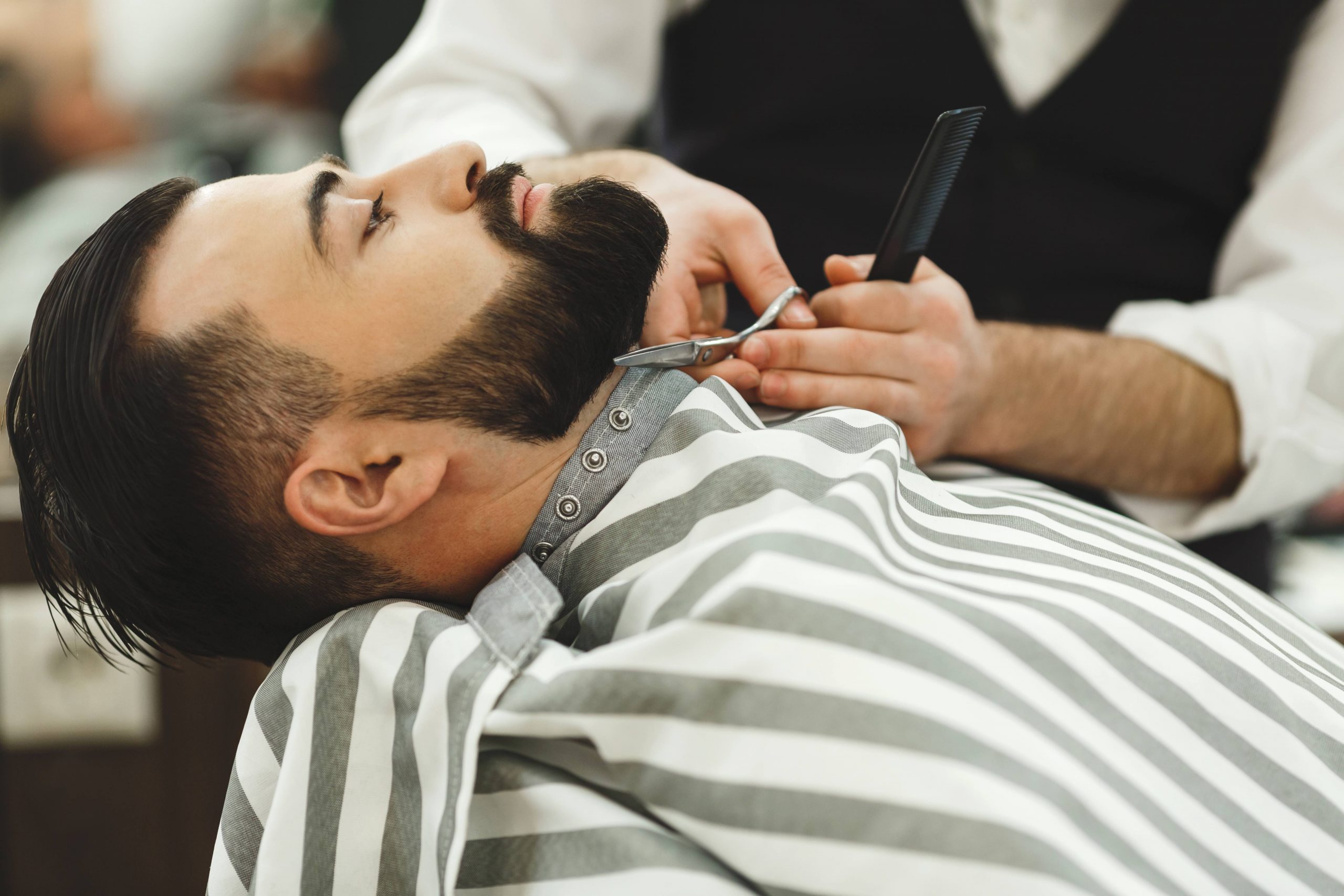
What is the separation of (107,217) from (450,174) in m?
1.26

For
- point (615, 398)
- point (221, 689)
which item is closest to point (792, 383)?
point (615, 398)

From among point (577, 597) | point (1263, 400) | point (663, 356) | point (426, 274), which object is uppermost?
point (426, 274)

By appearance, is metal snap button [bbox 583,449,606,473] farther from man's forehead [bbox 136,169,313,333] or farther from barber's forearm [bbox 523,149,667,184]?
barber's forearm [bbox 523,149,667,184]

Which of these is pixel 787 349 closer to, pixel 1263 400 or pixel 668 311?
pixel 668 311

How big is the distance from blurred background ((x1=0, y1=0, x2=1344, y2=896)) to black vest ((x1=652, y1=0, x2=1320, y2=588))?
897 mm

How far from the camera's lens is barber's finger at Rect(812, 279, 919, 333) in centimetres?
89

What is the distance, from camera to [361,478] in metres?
0.74

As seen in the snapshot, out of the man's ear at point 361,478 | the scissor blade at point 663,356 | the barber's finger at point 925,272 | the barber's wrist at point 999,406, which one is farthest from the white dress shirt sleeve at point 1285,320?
the man's ear at point 361,478

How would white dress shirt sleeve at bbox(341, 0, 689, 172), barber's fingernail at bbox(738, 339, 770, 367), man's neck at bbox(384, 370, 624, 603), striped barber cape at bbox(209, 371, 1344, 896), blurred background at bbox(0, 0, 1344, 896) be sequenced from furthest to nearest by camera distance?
blurred background at bbox(0, 0, 1344, 896) < white dress shirt sleeve at bbox(341, 0, 689, 172) < barber's fingernail at bbox(738, 339, 770, 367) < man's neck at bbox(384, 370, 624, 603) < striped barber cape at bbox(209, 371, 1344, 896)

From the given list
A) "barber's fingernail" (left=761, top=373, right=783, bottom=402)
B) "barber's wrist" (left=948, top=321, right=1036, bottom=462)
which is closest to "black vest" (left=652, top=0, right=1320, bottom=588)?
"barber's wrist" (left=948, top=321, right=1036, bottom=462)

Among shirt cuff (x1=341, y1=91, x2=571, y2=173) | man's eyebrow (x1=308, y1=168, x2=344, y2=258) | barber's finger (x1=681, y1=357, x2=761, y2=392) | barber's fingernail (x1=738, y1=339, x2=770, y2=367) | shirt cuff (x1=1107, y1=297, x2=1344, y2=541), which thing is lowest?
shirt cuff (x1=1107, y1=297, x2=1344, y2=541)

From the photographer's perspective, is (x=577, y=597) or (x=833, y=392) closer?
(x=577, y=597)

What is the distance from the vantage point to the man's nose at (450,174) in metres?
0.82

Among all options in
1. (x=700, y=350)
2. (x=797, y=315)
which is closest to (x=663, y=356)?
(x=700, y=350)
